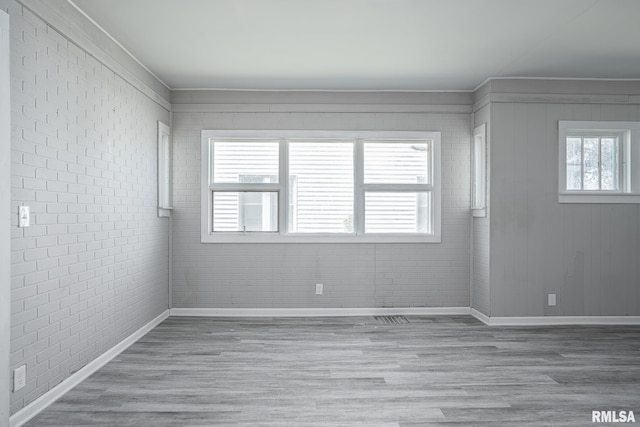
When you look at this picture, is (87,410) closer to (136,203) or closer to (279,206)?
(136,203)

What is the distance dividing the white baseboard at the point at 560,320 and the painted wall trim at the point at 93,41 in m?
4.55

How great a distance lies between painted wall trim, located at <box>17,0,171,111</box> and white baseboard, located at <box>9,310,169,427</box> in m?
2.44

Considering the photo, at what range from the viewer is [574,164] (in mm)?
6043

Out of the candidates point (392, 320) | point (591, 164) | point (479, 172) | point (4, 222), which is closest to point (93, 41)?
point (4, 222)

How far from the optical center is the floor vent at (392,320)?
238 inches

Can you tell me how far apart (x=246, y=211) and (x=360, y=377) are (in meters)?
3.06

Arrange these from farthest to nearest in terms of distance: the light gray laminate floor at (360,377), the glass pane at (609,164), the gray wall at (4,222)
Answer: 1. the glass pane at (609,164)
2. the light gray laminate floor at (360,377)
3. the gray wall at (4,222)

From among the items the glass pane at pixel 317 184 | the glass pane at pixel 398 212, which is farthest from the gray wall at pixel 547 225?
the glass pane at pixel 317 184

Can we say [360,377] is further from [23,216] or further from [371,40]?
[371,40]

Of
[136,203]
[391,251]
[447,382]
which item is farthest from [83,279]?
[391,251]

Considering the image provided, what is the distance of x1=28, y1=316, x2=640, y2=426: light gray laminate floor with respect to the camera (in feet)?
10.9

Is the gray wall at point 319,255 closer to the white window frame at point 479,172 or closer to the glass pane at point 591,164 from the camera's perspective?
the white window frame at point 479,172

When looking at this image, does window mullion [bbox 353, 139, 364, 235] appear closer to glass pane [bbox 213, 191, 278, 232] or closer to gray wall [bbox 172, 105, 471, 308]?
gray wall [bbox 172, 105, 471, 308]

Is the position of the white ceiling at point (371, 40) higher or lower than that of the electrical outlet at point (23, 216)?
higher
